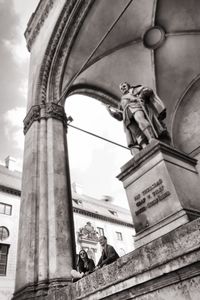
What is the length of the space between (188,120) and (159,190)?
7749 millimetres

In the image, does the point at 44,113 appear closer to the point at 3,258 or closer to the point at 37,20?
the point at 37,20

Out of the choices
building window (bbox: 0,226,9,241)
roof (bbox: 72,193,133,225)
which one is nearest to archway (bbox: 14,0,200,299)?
building window (bbox: 0,226,9,241)

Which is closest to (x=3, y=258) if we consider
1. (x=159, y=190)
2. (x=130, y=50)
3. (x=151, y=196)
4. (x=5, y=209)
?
(x=5, y=209)

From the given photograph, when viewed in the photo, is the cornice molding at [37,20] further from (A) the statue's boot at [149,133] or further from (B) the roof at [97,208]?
(B) the roof at [97,208]

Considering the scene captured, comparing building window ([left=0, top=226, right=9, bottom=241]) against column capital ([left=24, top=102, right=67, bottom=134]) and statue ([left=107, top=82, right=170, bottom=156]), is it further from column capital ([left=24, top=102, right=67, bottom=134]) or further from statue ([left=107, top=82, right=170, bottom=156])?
statue ([left=107, top=82, right=170, bottom=156])

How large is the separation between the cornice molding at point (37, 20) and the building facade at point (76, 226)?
42.3 feet

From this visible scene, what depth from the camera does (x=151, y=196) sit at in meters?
3.29

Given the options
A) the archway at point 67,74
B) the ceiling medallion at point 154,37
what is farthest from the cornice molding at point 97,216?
the ceiling medallion at point 154,37

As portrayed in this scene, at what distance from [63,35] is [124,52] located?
Result: 2.64m

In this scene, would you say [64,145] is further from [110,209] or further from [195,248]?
[110,209]

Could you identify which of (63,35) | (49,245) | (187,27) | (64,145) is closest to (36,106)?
(64,145)

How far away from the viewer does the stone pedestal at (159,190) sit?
2.98m

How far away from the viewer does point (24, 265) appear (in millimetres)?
4574

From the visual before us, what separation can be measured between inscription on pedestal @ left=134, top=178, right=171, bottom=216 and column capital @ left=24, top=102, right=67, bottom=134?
4.01m
